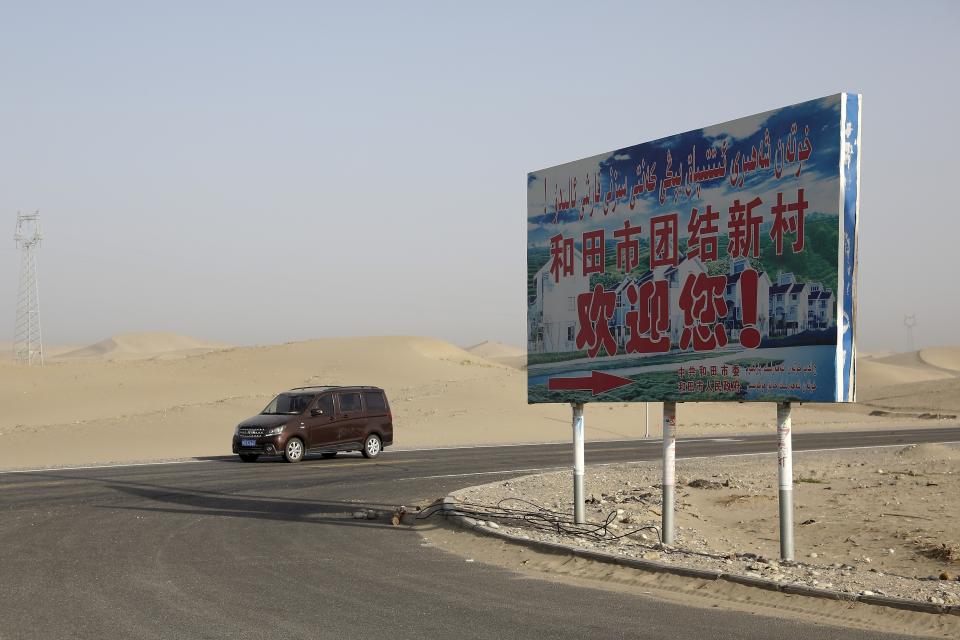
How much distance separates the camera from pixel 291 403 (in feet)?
95.2

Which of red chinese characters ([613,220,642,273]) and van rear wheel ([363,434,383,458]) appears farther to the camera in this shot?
van rear wheel ([363,434,383,458])

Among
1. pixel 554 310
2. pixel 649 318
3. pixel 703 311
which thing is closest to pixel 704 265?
pixel 703 311

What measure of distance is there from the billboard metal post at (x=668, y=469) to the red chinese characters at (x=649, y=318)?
744 millimetres

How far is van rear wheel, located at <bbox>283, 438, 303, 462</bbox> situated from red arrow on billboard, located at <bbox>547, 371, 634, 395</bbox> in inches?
577

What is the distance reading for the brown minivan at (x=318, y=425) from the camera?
27.9 metres

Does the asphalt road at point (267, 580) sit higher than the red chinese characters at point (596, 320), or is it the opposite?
the red chinese characters at point (596, 320)

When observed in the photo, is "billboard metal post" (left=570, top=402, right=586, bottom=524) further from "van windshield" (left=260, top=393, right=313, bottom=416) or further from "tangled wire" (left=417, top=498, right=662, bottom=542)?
"van windshield" (left=260, top=393, right=313, bottom=416)

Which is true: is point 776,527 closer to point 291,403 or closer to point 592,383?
point 592,383

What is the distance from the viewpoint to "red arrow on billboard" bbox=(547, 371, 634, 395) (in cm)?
1335

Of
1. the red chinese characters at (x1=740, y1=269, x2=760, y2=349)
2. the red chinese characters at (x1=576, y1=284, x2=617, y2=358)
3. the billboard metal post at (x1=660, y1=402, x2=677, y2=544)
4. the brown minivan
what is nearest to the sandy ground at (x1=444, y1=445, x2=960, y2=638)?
the billboard metal post at (x1=660, y1=402, x2=677, y2=544)

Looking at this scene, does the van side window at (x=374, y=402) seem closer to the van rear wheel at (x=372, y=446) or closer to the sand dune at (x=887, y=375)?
the van rear wheel at (x=372, y=446)

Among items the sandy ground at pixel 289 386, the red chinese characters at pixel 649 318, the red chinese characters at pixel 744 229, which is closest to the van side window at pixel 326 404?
the sandy ground at pixel 289 386

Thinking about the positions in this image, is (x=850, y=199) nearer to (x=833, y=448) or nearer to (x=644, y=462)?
(x=644, y=462)

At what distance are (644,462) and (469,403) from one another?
97.1 ft
